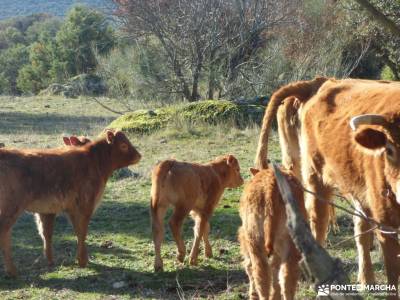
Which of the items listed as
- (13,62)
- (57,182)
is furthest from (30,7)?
(57,182)

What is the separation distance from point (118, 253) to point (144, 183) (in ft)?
11.6

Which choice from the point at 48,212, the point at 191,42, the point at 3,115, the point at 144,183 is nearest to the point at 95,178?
the point at 48,212

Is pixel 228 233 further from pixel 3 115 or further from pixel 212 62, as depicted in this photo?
pixel 3 115

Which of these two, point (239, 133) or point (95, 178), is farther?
point (239, 133)

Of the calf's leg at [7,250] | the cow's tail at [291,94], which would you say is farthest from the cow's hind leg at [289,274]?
the calf's leg at [7,250]

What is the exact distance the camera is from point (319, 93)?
263 inches

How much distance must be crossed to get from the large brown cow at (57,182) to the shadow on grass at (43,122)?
11.5 metres

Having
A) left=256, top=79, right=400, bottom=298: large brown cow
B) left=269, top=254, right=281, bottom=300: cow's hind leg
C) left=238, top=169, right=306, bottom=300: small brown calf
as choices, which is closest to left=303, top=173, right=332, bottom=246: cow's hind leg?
left=256, top=79, right=400, bottom=298: large brown cow

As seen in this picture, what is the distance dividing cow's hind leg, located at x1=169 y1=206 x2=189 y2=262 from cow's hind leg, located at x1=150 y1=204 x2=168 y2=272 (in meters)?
0.15

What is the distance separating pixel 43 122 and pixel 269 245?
19407 millimetres

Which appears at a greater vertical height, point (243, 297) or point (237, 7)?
point (237, 7)

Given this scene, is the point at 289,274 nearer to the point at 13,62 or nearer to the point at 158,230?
the point at 158,230

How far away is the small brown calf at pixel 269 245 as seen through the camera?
532 cm

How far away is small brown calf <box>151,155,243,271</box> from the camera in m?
7.79
